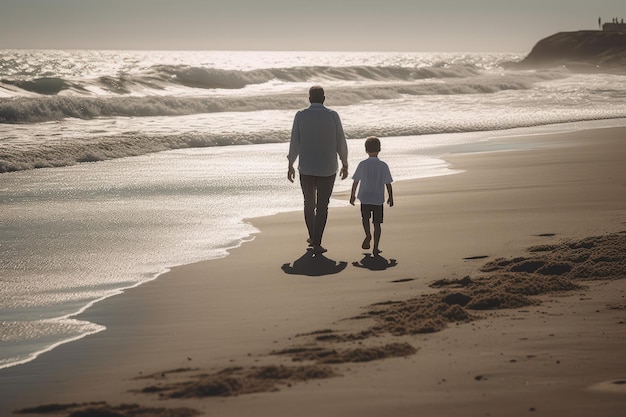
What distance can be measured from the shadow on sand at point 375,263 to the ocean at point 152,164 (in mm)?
1013

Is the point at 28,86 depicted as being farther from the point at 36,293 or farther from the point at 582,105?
the point at 36,293

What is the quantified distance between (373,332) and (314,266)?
2.50 meters

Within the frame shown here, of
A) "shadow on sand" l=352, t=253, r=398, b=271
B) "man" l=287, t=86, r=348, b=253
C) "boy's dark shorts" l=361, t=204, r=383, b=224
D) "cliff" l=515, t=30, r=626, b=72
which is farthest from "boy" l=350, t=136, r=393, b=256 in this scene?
"cliff" l=515, t=30, r=626, b=72

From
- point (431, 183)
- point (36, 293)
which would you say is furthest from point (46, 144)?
point (36, 293)

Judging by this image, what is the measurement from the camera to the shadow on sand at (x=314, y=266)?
7668 mm

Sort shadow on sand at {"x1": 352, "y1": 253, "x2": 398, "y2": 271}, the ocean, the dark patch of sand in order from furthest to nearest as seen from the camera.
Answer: shadow on sand at {"x1": 352, "y1": 253, "x2": 398, "y2": 271} → the ocean → the dark patch of sand

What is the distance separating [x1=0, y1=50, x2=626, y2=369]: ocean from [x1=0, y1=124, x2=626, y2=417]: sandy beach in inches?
19.9

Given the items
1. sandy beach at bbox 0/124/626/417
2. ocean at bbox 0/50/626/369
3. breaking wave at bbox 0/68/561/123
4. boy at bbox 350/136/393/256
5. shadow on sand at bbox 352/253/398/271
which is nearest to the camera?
sandy beach at bbox 0/124/626/417

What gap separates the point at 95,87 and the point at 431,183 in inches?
1275

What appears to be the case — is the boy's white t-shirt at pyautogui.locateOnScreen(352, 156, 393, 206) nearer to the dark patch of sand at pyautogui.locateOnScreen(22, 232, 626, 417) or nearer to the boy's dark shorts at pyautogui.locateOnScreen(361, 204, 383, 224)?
the boy's dark shorts at pyautogui.locateOnScreen(361, 204, 383, 224)

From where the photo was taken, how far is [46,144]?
20219 mm

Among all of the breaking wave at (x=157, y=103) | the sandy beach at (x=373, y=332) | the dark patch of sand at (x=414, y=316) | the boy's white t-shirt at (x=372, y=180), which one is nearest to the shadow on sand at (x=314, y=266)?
the sandy beach at (x=373, y=332)

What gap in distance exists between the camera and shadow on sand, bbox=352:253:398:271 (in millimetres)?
7710

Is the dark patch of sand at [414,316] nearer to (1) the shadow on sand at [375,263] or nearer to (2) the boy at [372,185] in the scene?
(1) the shadow on sand at [375,263]
